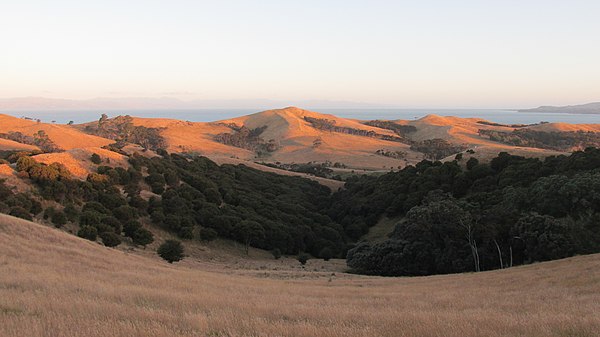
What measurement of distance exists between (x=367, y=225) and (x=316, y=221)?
7782 millimetres

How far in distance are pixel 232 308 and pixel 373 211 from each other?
192 ft

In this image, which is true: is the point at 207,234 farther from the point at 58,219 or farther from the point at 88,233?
the point at 58,219

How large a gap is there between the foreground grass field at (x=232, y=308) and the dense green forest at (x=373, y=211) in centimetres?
1685

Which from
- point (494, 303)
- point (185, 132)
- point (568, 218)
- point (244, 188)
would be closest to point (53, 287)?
point (494, 303)

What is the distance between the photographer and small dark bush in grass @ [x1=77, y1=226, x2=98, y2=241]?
35.0 m

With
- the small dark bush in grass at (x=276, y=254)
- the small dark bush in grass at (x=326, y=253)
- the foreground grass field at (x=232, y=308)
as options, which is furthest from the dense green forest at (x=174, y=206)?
the foreground grass field at (x=232, y=308)

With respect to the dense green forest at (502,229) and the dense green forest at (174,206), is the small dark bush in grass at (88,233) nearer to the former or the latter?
the dense green forest at (174,206)

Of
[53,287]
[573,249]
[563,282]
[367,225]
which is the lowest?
[367,225]

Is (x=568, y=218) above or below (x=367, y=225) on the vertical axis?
above

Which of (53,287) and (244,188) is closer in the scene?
(53,287)

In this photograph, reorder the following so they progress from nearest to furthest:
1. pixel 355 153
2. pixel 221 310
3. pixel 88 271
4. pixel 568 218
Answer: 1. pixel 221 310
2. pixel 88 271
3. pixel 568 218
4. pixel 355 153

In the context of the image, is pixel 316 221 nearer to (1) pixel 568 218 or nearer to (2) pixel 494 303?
(1) pixel 568 218

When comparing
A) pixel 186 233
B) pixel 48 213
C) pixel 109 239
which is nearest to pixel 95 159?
pixel 48 213

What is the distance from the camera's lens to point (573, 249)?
34000mm
